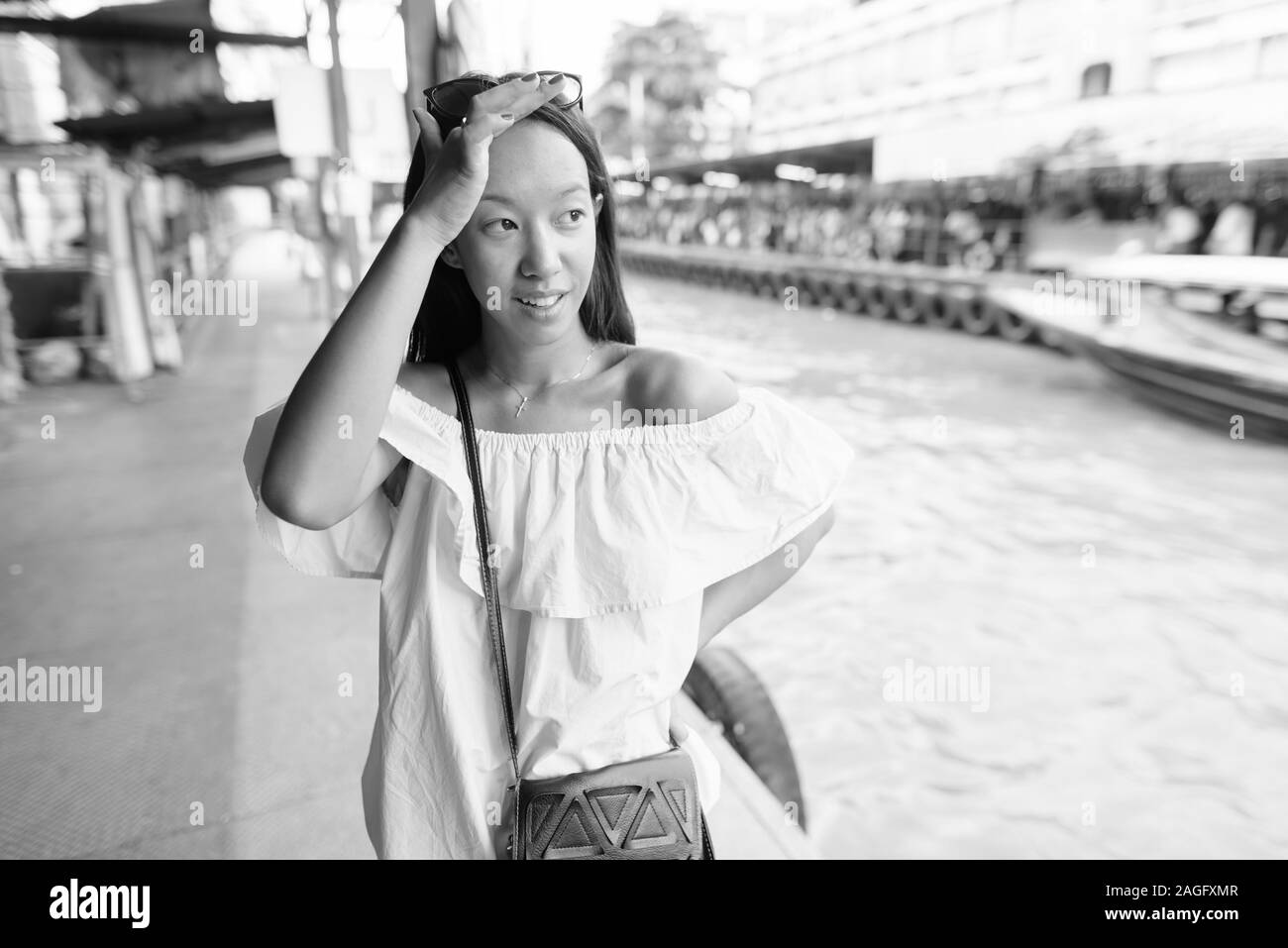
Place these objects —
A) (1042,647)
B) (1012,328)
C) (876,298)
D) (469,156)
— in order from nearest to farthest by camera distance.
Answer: (469,156)
(1042,647)
(1012,328)
(876,298)

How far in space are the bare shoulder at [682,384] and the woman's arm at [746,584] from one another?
258 millimetres

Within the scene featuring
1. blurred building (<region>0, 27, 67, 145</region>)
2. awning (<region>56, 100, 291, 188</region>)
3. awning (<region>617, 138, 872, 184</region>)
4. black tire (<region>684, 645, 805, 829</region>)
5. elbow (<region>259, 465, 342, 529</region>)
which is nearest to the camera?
elbow (<region>259, 465, 342, 529</region>)

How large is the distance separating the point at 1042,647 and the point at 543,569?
402 centimetres

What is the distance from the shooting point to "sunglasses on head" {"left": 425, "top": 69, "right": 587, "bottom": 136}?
915 millimetres

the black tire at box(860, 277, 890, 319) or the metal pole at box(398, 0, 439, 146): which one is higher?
the metal pole at box(398, 0, 439, 146)

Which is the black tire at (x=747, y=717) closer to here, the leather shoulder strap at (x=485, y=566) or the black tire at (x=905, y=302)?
the leather shoulder strap at (x=485, y=566)

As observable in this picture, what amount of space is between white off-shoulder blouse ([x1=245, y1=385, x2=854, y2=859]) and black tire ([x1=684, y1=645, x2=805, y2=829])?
49.6 inches

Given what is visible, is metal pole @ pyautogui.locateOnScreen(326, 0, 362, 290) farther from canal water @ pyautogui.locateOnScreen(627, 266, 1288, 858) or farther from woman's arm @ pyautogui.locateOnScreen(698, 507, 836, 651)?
woman's arm @ pyautogui.locateOnScreen(698, 507, 836, 651)

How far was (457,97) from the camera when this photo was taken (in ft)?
3.01

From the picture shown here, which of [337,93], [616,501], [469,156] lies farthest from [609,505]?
[337,93]

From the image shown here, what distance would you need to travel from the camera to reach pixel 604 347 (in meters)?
1.11

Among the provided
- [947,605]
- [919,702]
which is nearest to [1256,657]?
[947,605]

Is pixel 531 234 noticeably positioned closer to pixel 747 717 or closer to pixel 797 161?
pixel 747 717

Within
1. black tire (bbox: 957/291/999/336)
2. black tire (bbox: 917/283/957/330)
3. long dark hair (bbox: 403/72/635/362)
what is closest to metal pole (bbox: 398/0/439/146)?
long dark hair (bbox: 403/72/635/362)
